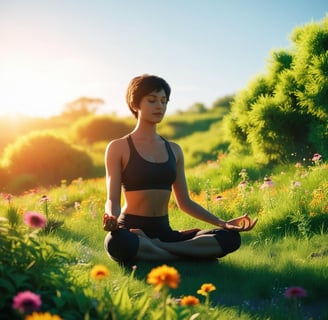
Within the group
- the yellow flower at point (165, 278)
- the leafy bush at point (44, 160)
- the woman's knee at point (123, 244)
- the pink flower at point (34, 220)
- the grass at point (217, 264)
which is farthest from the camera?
the leafy bush at point (44, 160)

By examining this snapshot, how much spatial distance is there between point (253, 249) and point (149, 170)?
1596mm

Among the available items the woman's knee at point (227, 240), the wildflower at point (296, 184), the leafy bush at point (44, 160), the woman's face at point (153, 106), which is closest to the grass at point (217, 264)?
the wildflower at point (296, 184)

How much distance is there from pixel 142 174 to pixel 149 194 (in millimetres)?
210

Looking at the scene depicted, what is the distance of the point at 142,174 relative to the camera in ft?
17.3

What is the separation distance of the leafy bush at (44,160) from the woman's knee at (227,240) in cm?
1033

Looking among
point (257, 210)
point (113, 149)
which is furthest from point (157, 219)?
point (257, 210)

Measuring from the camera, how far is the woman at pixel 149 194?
16.8 feet

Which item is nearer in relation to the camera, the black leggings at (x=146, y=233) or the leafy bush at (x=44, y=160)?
the black leggings at (x=146, y=233)

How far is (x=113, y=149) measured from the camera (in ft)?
17.4

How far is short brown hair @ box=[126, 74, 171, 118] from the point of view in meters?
5.21

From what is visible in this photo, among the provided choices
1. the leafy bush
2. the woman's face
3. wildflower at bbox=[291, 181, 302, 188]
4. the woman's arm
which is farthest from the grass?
the leafy bush

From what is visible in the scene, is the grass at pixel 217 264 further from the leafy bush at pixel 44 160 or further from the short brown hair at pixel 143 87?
the leafy bush at pixel 44 160

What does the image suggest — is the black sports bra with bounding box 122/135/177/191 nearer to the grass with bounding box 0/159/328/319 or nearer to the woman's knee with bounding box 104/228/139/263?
the woman's knee with bounding box 104/228/139/263

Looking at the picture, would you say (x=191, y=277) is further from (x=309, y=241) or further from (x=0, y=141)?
(x=0, y=141)
